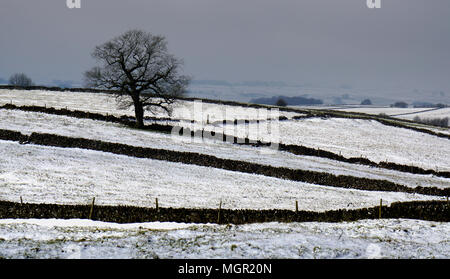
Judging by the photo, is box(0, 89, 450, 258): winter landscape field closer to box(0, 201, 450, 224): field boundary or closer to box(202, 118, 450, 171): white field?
box(0, 201, 450, 224): field boundary

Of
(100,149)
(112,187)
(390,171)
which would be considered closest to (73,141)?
(100,149)

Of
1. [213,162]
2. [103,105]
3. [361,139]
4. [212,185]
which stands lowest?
[212,185]

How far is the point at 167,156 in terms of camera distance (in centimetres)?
3806

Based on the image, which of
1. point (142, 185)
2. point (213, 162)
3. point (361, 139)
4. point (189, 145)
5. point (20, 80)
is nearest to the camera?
point (142, 185)

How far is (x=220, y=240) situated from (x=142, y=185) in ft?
45.9

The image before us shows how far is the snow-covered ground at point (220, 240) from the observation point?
14.9 meters

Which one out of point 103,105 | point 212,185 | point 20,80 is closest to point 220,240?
point 212,185

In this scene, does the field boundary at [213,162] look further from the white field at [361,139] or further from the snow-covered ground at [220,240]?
the white field at [361,139]

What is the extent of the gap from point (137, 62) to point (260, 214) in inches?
1313

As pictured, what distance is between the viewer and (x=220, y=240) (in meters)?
16.6

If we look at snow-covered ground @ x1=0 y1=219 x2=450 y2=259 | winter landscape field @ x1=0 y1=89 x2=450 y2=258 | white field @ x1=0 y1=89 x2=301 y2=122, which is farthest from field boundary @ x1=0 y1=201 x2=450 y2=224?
white field @ x1=0 y1=89 x2=301 y2=122

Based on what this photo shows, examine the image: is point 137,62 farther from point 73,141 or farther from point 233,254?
point 233,254

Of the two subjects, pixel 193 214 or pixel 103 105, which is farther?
pixel 103 105

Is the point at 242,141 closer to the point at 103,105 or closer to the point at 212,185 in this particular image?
the point at 212,185
